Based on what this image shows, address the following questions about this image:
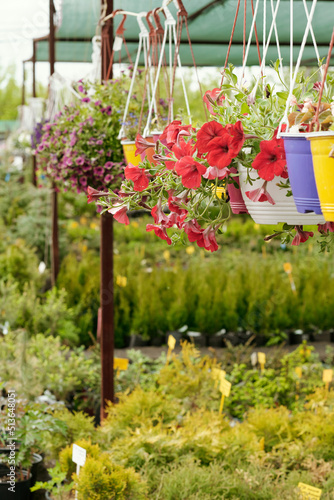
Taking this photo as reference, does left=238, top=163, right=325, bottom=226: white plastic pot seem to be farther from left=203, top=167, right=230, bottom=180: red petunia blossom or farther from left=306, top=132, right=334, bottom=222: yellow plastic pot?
left=306, top=132, right=334, bottom=222: yellow plastic pot

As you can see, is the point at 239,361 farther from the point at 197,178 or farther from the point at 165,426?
the point at 197,178

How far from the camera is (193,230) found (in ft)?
3.87

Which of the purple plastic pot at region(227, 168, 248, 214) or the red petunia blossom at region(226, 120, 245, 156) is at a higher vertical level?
the red petunia blossom at region(226, 120, 245, 156)

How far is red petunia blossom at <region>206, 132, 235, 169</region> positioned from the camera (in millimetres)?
1009

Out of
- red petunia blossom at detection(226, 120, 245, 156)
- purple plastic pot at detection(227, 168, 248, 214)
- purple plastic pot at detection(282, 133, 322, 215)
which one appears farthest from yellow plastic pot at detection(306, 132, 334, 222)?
purple plastic pot at detection(227, 168, 248, 214)

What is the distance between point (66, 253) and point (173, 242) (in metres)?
5.79

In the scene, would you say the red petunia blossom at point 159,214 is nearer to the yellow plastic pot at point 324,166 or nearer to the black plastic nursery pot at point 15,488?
the yellow plastic pot at point 324,166

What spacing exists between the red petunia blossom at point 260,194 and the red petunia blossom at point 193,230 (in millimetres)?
144

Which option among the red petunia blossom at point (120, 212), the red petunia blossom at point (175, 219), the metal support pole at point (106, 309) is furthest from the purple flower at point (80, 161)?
the red petunia blossom at point (175, 219)

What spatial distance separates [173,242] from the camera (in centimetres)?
123

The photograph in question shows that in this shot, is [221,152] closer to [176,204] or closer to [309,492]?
[176,204]

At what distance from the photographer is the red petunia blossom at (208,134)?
100 cm

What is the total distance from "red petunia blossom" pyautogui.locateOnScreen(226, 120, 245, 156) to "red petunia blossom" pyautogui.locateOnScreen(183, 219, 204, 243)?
0.69 ft

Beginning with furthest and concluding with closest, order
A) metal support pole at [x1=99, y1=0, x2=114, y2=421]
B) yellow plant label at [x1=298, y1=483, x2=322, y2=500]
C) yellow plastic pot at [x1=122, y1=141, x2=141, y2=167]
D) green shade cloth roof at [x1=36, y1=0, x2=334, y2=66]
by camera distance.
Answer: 1. green shade cloth roof at [x1=36, y1=0, x2=334, y2=66]
2. metal support pole at [x1=99, y1=0, x2=114, y2=421]
3. yellow plant label at [x1=298, y1=483, x2=322, y2=500]
4. yellow plastic pot at [x1=122, y1=141, x2=141, y2=167]
